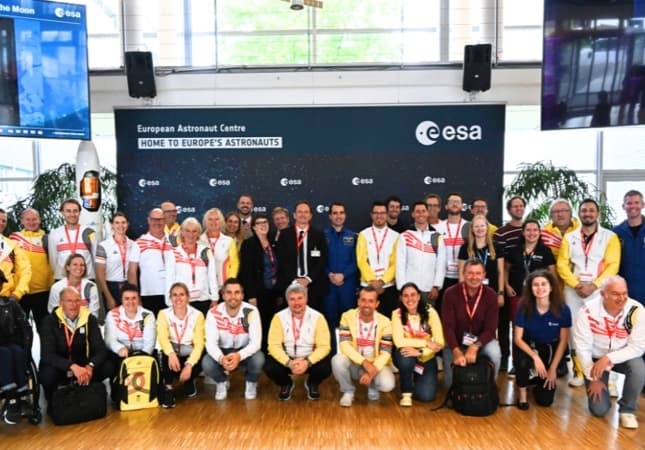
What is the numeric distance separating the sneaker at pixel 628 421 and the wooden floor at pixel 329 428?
0.19ft

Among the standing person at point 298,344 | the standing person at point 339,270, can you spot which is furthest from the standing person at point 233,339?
the standing person at point 339,270

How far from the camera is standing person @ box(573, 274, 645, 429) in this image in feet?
13.0

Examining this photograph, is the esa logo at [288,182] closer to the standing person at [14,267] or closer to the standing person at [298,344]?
the standing person at [298,344]

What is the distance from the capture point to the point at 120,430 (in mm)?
3873

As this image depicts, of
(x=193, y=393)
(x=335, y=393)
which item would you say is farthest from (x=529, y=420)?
(x=193, y=393)

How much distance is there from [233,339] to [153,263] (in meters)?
1.11

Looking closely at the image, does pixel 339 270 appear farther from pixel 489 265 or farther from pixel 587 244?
pixel 587 244

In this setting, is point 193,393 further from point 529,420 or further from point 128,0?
point 128,0

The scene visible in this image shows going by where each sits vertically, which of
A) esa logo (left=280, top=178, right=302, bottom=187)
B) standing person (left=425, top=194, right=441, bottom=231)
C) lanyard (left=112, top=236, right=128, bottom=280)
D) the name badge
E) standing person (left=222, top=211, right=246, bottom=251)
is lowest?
the name badge

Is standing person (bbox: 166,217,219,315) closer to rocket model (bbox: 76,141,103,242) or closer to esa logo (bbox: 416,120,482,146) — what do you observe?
rocket model (bbox: 76,141,103,242)

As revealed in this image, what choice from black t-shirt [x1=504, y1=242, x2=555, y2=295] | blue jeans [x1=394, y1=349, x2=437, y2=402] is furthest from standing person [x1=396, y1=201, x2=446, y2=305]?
blue jeans [x1=394, y1=349, x2=437, y2=402]

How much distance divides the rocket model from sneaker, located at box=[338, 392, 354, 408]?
12.6 ft

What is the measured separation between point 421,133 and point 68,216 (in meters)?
4.29

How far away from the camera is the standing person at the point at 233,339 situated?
4492mm
